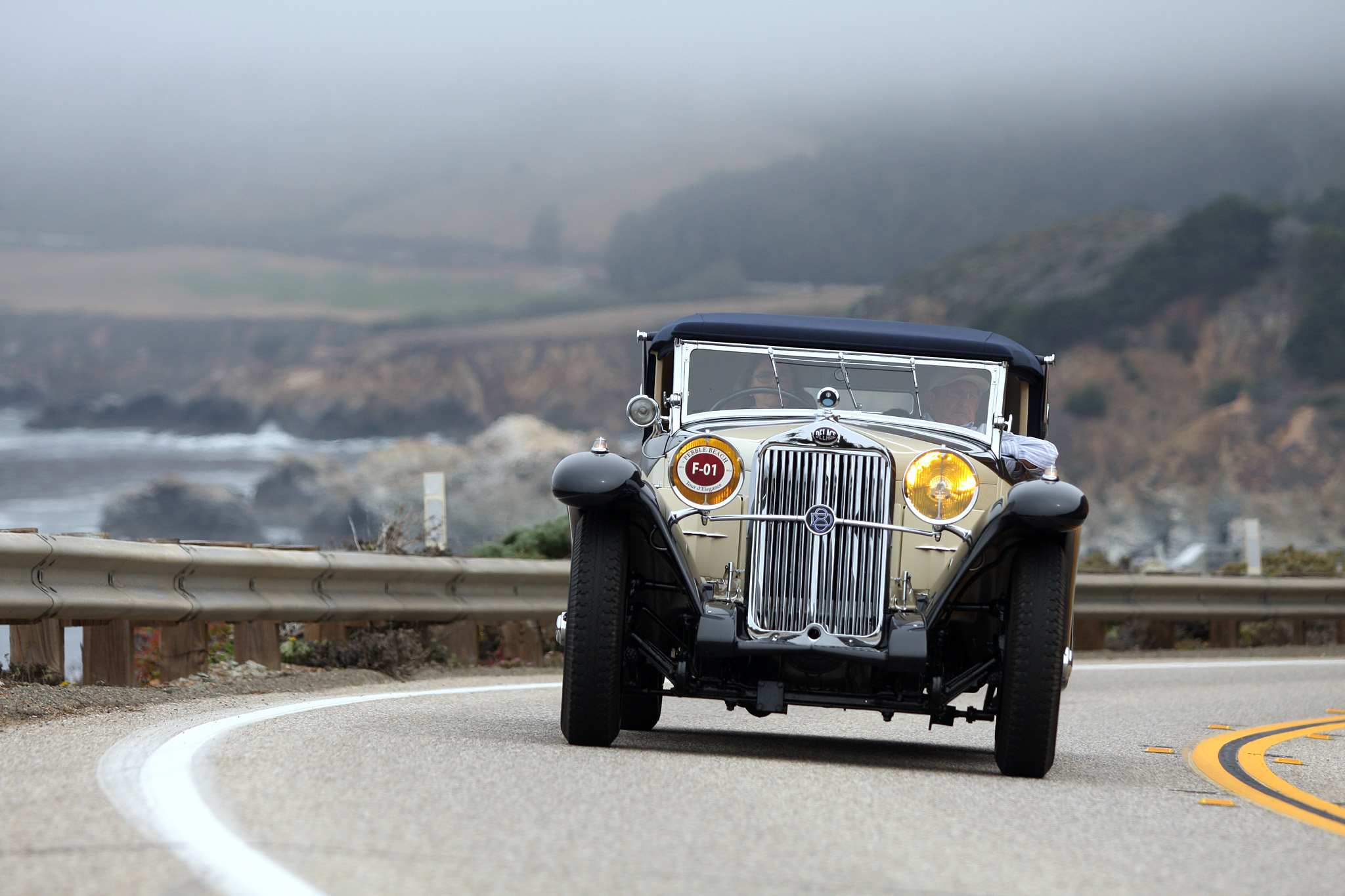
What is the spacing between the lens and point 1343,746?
28.2 ft

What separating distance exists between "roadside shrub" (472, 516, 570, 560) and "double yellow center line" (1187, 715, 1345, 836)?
25.0 feet

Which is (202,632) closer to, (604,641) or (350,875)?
(604,641)

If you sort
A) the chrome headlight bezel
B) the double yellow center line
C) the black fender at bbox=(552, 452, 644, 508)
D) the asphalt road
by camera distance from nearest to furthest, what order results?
the asphalt road, the double yellow center line, the black fender at bbox=(552, 452, 644, 508), the chrome headlight bezel

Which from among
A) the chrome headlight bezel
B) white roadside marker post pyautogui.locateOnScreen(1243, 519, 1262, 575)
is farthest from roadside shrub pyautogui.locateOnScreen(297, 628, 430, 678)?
white roadside marker post pyautogui.locateOnScreen(1243, 519, 1262, 575)

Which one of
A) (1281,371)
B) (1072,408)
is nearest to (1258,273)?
(1281,371)

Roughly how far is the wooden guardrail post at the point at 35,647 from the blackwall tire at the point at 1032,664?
468cm

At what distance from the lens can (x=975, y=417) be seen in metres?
8.31

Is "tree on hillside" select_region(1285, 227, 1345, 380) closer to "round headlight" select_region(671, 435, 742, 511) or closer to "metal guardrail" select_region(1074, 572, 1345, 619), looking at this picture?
"metal guardrail" select_region(1074, 572, 1345, 619)

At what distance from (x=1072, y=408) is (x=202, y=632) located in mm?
129983

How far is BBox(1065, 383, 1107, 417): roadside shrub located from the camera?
133 m

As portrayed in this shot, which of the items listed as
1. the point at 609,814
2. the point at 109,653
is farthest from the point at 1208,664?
the point at 609,814

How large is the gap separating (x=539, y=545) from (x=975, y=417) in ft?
27.4

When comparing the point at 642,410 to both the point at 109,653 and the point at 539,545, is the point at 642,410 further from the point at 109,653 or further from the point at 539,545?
the point at 539,545

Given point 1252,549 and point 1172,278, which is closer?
point 1252,549
